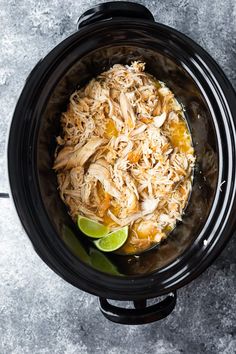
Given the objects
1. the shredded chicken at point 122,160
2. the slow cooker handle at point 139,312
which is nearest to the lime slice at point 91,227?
the shredded chicken at point 122,160

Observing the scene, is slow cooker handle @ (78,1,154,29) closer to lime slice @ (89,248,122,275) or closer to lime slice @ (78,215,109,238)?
lime slice @ (78,215,109,238)

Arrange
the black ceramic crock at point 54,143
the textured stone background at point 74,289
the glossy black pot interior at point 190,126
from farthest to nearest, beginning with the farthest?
the textured stone background at point 74,289 → the glossy black pot interior at point 190,126 → the black ceramic crock at point 54,143

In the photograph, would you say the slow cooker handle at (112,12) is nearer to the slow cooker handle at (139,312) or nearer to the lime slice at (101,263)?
the lime slice at (101,263)

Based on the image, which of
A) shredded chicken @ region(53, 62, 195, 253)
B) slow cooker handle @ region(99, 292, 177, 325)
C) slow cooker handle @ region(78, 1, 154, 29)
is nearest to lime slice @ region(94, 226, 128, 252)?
shredded chicken @ region(53, 62, 195, 253)

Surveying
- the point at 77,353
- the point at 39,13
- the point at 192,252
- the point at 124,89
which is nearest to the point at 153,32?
the point at 124,89

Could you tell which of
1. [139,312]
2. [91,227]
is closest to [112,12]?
[91,227]

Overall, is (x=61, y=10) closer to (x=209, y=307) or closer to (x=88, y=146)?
(x=88, y=146)
